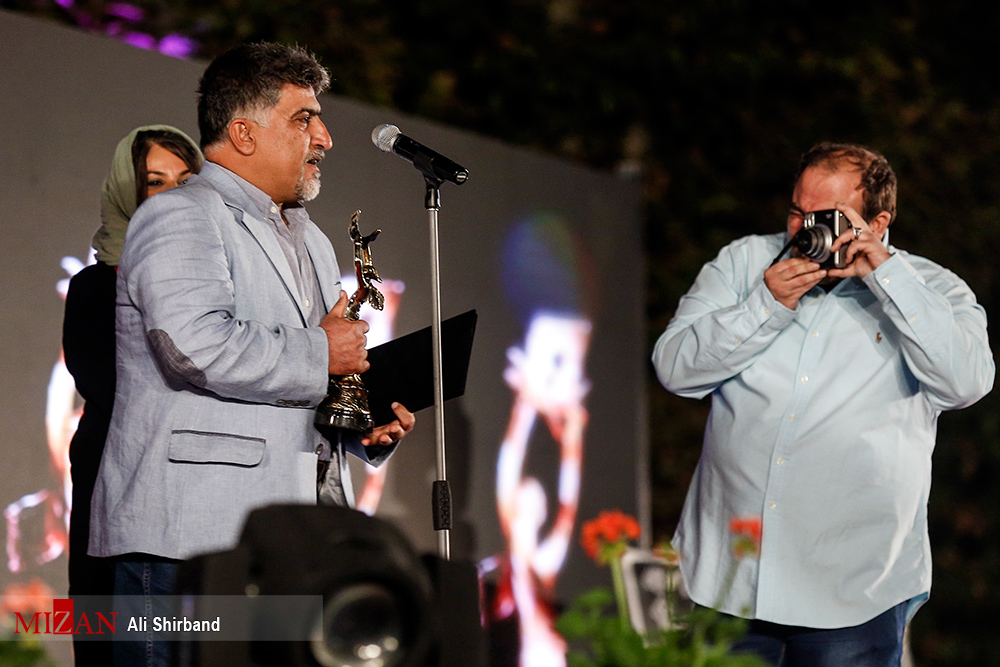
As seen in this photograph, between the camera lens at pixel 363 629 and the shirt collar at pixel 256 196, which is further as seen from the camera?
the shirt collar at pixel 256 196

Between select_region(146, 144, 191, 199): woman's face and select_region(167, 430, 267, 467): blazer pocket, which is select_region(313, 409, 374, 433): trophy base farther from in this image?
select_region(146, 144, 191, 199): woman's face

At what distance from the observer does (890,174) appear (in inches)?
77.9

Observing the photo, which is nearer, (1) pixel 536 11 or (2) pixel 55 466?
(2) pixel 55 466

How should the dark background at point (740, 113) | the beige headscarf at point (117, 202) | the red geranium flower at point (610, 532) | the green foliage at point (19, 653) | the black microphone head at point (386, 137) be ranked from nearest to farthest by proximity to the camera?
the green foliage at point (19, 653)
the red geranium flower at point (610, 532)
the black microphone head at point (386, 137)
the beige headscarf at point (117, 202)
the dark background at point (740, 113)

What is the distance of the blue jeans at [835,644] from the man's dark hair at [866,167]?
73 centimetres

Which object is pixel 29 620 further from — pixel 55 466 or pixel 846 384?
pixel 846 384

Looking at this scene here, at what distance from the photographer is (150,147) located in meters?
2.23

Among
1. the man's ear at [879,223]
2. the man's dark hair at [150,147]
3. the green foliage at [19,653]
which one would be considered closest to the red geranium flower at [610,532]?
the green foliage at [19,653]

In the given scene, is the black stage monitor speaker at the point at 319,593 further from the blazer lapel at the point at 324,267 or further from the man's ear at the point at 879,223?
the man's ear at the point at 879,223

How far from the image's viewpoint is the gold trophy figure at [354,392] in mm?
1681

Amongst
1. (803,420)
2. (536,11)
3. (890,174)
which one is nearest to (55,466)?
(803,420)

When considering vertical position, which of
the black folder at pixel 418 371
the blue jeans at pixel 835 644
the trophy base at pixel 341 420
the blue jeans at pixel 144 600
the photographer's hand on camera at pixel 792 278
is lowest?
the blue jeans at pixel 835 644

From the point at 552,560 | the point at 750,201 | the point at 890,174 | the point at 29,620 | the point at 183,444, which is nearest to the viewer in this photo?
the point at 183,444

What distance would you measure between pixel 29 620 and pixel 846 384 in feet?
4.92
